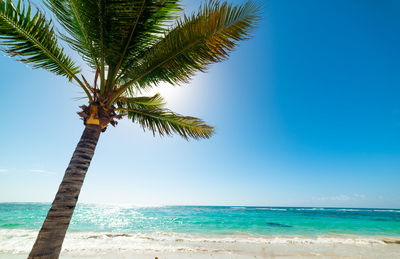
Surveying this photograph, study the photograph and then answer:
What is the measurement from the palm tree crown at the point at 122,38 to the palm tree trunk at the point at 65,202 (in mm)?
454

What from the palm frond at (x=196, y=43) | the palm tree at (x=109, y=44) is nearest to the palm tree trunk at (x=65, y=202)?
the palm tree at (x=109, y=44)

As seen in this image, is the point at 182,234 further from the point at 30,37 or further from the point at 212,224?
the point at 30,37

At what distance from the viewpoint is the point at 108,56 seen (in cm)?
356

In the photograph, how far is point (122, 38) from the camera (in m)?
3.36

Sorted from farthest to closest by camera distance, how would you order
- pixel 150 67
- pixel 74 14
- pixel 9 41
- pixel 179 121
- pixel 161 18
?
1. pixel 179 121
2. pixel 150 67
3. pixel 161 18
4. pixel 74 14
5. pixel 9 41

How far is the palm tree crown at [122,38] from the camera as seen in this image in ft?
9.87

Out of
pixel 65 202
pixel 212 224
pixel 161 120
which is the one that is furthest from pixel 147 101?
pixel 212 224

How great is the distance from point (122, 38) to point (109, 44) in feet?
0.91

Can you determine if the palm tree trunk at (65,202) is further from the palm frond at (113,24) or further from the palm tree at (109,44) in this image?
the palm frond at (113,24)

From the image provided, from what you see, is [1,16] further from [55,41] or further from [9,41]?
[55,41]

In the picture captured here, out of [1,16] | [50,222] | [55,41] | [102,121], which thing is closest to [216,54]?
[102,121]

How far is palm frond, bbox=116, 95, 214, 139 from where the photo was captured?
4625 millimetres

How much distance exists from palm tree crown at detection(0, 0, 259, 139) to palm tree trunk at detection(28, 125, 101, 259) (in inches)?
17.9

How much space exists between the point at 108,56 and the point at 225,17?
93.8 inches
